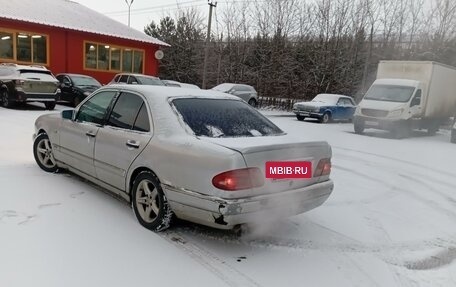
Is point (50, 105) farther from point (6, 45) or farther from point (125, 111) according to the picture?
point (125, 111)

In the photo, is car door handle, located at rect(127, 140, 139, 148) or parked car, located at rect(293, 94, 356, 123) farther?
parked car, located at rect(293, 94, 356, 123)

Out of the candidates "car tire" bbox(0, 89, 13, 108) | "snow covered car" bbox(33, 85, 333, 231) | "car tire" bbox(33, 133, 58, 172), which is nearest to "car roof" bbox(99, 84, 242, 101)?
"snow covered car" bbox(33, 85, 333, 231)

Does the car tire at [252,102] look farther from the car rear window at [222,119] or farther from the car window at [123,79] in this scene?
the car rear window at [222,119]

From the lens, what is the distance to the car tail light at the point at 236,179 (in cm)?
324

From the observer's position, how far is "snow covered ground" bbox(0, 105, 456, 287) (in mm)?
3111

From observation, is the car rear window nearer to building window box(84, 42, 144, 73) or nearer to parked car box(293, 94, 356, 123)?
parked car box(293, 94, 356, 123)

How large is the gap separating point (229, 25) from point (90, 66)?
12.2 metres

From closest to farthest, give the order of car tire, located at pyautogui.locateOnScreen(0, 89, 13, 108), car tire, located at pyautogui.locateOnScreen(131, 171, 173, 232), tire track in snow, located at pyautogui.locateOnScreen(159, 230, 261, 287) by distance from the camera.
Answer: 1. tire track in snow, located at pyautogui.locateOnScreen(159, 230, 261, 287)
2. car tire, located at pyautogui.locateOnScreen(131, 171, 173, 232)
3. car tire, located at pyautogui.locateOnScreen(0, 89, 13, 108)

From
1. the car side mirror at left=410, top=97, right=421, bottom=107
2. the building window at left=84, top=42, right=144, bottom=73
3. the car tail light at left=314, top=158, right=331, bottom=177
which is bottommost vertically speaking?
the car tail light at left=314, top=158, right=331, bottom=177

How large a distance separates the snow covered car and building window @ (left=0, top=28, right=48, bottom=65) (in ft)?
51.5

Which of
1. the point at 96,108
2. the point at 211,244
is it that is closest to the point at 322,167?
the point at 211,244

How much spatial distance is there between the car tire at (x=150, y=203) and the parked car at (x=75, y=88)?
488 inches

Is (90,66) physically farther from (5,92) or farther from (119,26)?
(5,92)

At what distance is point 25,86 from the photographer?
42.7 ft
